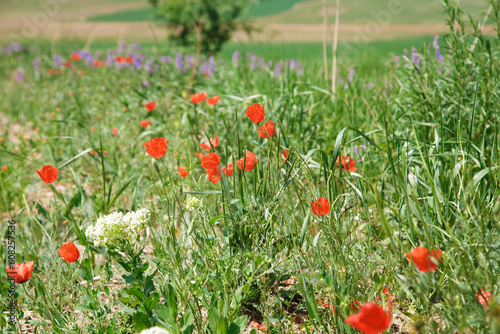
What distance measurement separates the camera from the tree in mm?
9602

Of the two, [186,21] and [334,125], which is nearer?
[334,125]

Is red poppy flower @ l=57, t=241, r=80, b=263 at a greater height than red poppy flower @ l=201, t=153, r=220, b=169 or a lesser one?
lesser

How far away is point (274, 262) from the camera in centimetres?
144

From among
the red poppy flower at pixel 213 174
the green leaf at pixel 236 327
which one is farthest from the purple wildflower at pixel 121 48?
the green leaf at pixel 236 327

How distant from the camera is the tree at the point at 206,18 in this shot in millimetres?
9602

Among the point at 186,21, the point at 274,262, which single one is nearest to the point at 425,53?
the point at 274,262

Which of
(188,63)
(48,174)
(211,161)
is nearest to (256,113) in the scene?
(211,161)

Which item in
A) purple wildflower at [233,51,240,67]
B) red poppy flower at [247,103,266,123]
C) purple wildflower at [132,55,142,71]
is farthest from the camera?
purple wildflower at [233,51,240,67]

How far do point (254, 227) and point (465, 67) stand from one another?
59.6 inches

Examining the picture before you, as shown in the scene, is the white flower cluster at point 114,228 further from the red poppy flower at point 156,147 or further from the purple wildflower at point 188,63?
the purple wildflower at point 188,63

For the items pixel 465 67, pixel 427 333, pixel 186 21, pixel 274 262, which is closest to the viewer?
pixel 427 333

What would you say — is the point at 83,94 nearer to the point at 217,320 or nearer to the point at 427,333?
the point at 217,320

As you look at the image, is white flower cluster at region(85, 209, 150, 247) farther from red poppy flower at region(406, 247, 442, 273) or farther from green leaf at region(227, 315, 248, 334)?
red poppy flower at region(406, 247, 442, 273)

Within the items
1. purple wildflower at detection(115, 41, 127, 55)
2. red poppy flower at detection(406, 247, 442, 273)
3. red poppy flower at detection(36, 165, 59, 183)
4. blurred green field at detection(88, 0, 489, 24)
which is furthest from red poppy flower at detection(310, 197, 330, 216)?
blurred green field at detection(88, 0, 489, 24)
